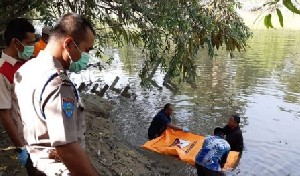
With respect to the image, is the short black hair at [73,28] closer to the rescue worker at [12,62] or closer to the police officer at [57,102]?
the police officer at [57,102]

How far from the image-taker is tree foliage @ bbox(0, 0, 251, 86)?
7445 mm

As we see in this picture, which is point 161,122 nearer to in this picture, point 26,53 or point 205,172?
point 205,172

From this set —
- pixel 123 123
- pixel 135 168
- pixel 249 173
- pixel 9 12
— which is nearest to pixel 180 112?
pixel 123 123

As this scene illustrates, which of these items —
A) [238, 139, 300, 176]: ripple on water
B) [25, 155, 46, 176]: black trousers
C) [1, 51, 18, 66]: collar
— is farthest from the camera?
[238, 139, 300, 176]: ripple on water

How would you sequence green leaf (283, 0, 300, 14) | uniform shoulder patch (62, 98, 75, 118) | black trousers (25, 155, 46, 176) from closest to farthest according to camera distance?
1. green leaf (283, 0, 300, 14)
2. uniform shoulder patch (62, 98, 75, 118)
3. black trousers (25, 155, 46, 176)

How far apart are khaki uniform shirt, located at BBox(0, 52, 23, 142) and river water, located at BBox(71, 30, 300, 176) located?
5802mm

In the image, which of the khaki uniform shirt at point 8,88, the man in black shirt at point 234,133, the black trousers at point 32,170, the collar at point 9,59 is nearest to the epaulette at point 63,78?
the black trousers at point 32,170

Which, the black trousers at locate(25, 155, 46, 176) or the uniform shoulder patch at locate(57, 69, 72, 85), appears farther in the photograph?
the black trousers at locate(25, 155, 46, 176)

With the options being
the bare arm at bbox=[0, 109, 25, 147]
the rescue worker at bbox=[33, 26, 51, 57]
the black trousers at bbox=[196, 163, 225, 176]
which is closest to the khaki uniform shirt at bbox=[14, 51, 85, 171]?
the bare arm at bbox=[0, 109, 25, 147]

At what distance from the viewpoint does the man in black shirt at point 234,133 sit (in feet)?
30.8

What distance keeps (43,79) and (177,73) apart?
6.70 meters

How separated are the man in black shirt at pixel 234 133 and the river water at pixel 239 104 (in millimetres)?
388

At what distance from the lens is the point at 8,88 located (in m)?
3.43

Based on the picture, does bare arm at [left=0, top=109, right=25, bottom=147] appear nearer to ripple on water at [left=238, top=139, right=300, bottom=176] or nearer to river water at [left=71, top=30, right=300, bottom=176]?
river water at [left=71, top=30, right=300, bottom=176]
